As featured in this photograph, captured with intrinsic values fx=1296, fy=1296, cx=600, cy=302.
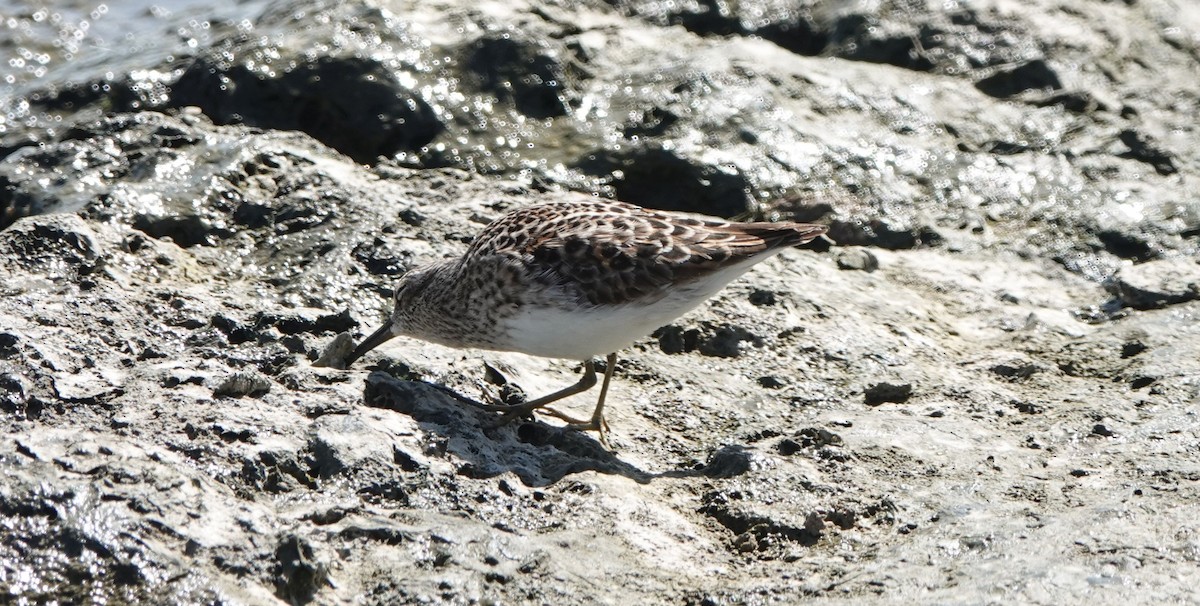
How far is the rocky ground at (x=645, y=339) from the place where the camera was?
473 cm

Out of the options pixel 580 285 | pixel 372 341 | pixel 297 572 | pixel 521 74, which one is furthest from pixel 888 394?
pixel 521 74

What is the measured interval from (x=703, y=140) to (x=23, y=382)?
15.6 ft

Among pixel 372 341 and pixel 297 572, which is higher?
pixel 297 572

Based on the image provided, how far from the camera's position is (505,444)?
5828mm

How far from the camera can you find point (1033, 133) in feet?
30.5

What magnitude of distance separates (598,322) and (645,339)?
102 cm

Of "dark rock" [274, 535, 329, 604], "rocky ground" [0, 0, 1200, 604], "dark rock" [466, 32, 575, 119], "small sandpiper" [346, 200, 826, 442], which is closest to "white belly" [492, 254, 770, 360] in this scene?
"small sandpiper" [346, 200, 826, 442]

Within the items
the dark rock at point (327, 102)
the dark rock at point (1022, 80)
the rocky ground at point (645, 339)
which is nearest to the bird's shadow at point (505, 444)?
the rocky ground at point (645, 339)

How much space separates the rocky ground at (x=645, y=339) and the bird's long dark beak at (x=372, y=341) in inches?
5.5

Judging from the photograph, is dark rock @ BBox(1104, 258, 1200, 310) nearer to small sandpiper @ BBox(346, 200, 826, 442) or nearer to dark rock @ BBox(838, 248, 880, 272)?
dark rock @ BBox(838, 248, 880, 272)

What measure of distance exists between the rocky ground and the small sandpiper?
0.24 meters

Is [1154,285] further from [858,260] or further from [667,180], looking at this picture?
[667,180]

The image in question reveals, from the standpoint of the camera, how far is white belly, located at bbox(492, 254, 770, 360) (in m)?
6.13

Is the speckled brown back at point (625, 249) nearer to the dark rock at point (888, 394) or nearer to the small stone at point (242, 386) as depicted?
the dark rock at point (888, 394)
